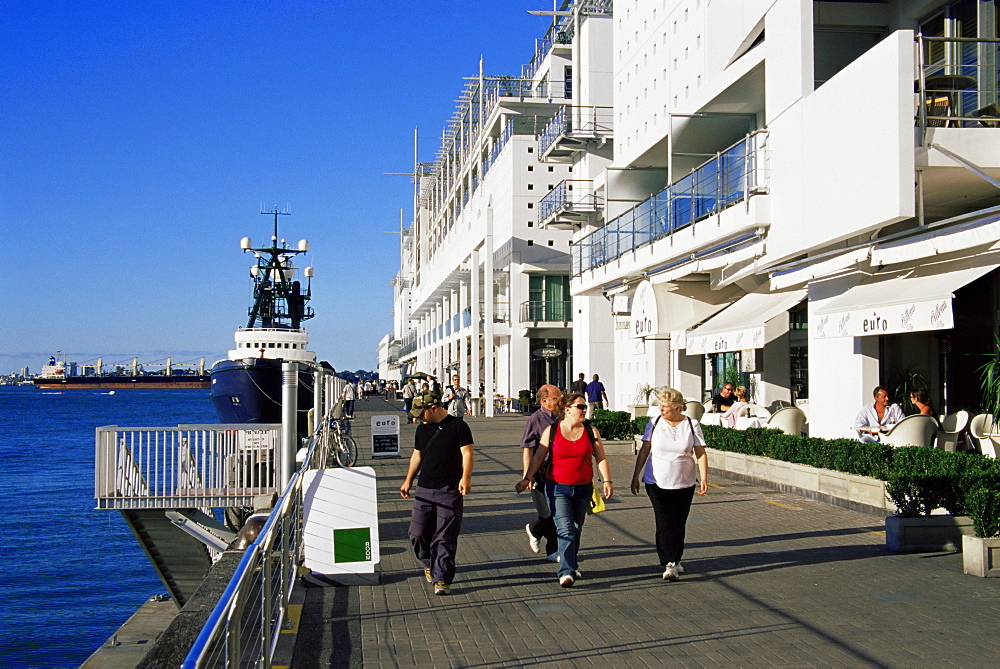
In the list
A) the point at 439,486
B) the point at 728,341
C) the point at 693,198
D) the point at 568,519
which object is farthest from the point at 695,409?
the point at 439,486

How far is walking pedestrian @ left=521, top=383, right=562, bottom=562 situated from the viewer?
9172 mm

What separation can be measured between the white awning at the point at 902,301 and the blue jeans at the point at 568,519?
5.52 meters

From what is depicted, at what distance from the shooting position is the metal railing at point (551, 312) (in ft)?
148

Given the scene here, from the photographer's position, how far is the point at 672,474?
8.55 metres

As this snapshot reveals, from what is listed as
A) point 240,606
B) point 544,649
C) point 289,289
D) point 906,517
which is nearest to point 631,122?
point 906,517

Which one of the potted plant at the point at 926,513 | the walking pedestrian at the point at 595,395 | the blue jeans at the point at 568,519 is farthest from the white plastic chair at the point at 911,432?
the walking pedestrian at the point at 595,395

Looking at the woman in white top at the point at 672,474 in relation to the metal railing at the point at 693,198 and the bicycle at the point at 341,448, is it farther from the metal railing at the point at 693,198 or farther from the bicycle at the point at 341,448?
the metal railing at the point at 693,198

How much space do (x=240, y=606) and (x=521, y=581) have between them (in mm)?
4691

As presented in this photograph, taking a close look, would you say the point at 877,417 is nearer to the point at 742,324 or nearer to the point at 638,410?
the point at 742,324

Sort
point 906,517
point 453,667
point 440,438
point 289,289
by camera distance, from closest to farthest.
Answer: point 453,667, point 440,438, point 906,517, point 289,289

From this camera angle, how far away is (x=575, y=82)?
3769cm

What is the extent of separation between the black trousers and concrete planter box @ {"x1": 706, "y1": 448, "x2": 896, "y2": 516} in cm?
433

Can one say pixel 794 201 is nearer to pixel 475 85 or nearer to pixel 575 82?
pixel 575 82

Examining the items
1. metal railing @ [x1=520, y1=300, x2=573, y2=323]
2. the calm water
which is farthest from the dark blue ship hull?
metal railing @ [x1=520, y1=300, x2=573, y2=323]
